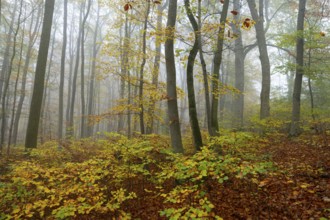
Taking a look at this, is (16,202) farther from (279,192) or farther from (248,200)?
(279,192)

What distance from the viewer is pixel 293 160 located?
5.81m

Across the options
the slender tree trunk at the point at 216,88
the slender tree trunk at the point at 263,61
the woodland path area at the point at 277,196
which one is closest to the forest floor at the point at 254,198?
the woodland path area at the point at 277,196

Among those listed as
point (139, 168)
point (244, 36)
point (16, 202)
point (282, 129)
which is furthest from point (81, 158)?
point (244, 36)

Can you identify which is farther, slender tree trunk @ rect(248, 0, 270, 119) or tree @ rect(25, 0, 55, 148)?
slender tree trunk @ rect(248, 0, 270, 119)

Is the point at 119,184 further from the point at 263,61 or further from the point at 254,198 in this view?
the point at 263,61

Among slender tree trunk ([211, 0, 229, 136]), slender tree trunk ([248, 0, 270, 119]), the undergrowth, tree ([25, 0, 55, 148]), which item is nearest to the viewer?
the undergrowth

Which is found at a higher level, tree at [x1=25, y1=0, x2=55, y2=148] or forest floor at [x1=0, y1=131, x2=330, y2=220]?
tree at [x1=25, y1=0, x2=55, y2=148]

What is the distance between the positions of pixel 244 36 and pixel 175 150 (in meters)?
22.2

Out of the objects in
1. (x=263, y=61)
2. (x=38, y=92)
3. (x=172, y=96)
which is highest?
(x=263, y=61)

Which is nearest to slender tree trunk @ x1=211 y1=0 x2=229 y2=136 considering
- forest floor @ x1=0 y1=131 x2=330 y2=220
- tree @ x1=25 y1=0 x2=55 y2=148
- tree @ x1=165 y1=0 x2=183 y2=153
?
tree @ x1=165 y1=0 x2=183 y2=153

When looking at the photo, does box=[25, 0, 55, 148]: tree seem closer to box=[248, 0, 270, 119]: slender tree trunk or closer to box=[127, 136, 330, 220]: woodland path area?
box=[127, 136, 330, 220]: woodland path area

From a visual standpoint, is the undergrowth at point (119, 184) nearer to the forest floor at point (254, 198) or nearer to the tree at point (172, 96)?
the forest floor at point (254, 198)

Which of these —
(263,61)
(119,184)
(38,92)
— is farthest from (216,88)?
(38,92)

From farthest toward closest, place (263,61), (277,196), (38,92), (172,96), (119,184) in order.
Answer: (263,61)
(38,92)
(172,96)
(119,184)
(277,196)
